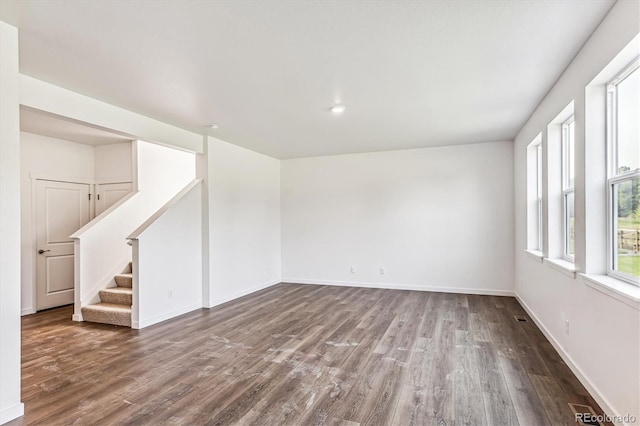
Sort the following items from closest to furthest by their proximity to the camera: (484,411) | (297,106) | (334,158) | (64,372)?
(484,411) < (64,372) < (297,106) < (334,158)

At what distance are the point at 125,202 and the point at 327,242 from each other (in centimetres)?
371

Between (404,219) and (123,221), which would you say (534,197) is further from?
(123,221)

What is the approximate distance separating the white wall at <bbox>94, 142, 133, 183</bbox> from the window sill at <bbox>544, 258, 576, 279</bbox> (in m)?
6.19

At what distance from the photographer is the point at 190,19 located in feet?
6.88

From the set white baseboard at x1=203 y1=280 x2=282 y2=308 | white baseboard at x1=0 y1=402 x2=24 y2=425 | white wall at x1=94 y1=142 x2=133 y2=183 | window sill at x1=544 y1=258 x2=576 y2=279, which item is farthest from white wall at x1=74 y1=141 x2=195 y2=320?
window sill at x1=544 y1=258 x2=576 y2=279

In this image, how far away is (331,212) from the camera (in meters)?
6.76

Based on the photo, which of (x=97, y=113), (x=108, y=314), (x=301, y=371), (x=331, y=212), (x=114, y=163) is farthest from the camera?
(x=331, y=212)

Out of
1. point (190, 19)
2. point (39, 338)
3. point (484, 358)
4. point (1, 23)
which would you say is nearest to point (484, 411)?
point (484, 358)

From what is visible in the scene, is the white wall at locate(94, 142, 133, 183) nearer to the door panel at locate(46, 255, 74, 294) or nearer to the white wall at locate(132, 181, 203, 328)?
the door panel at locate(46, 255, 74, 294)

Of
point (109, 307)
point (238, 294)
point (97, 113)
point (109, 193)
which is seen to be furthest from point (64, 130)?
point (238, 294)

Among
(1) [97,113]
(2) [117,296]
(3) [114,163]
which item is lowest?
(2) [117,296]

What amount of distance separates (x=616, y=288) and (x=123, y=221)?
604cm

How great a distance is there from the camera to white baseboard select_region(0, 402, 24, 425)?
216 cm

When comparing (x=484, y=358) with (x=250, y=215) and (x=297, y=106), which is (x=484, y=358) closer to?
(x=297, y=106)
